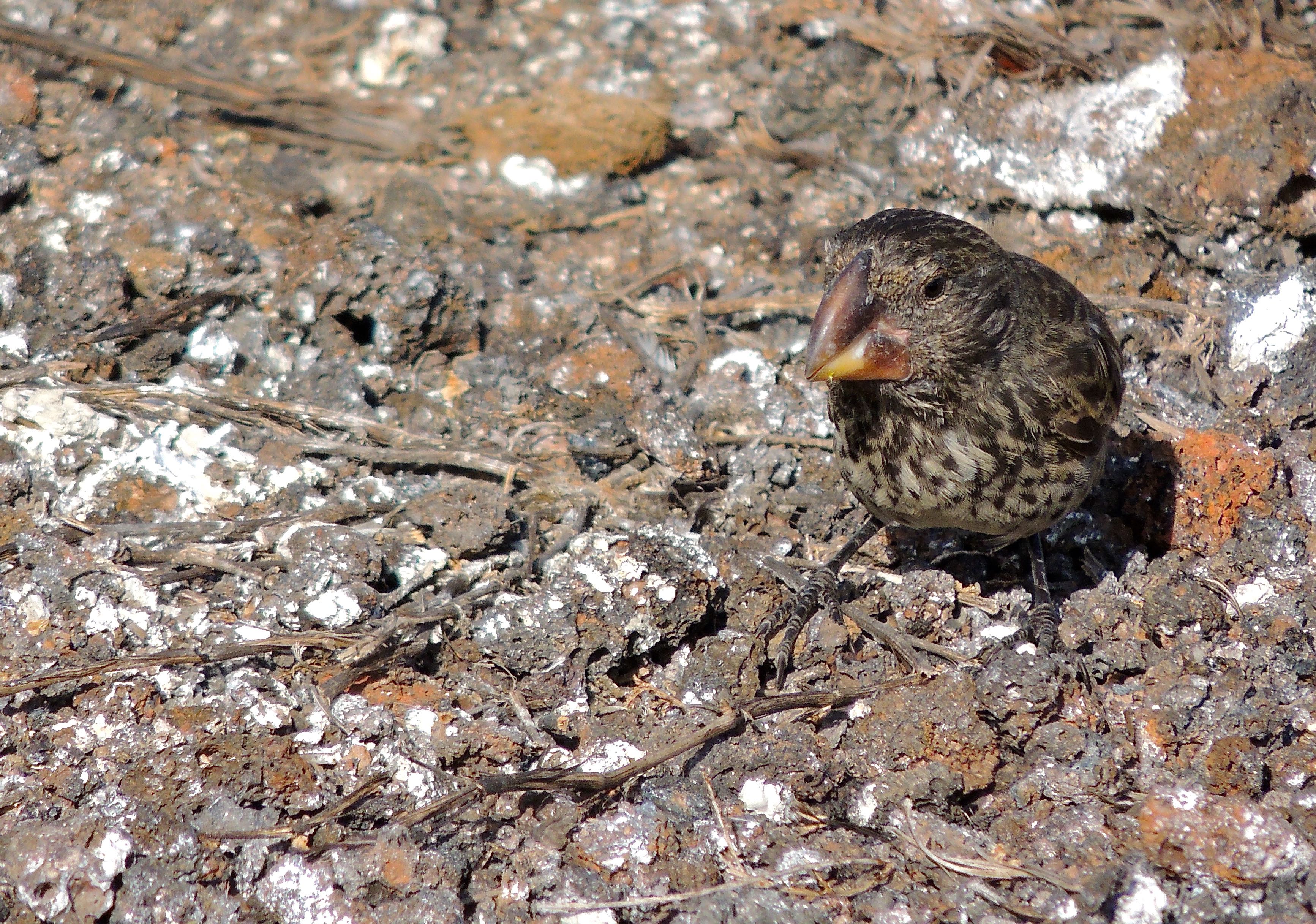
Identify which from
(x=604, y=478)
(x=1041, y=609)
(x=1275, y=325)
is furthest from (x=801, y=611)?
(x=1275, y=325)

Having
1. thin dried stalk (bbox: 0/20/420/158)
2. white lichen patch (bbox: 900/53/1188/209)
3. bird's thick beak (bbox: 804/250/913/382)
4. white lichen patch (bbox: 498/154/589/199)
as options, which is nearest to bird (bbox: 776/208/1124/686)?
bird's thick beak (bbox: 804/250/913/382)

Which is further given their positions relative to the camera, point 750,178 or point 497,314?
point 750,178

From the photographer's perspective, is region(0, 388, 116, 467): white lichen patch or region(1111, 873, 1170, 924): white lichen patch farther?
region(0, 388, 116, 467): white lichen patch

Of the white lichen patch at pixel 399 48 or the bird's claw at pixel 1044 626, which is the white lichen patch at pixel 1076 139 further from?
the white lichen patch at pixel 399 48

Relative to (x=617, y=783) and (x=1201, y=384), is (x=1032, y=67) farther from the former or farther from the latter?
(x=617, y=783)

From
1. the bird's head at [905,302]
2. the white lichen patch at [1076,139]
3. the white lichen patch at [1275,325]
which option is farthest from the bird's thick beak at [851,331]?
the white lichen patch at [1076,139]

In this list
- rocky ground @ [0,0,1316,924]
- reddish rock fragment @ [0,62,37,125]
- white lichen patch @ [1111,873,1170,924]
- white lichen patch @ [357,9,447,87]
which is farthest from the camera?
white lichen patch @ [357,9,447,87]

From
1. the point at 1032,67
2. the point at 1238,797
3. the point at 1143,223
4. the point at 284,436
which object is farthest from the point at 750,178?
the point at 1238,797

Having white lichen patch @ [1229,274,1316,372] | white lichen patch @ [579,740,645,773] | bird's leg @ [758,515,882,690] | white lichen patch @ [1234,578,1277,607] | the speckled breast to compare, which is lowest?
white lichen patch @ [579,740,645,773]

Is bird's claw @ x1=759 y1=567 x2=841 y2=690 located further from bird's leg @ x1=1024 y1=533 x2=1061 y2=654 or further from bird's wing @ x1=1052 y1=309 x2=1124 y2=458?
bird's wing @ x1=1052 y1=309 x2=1124 y2=458
